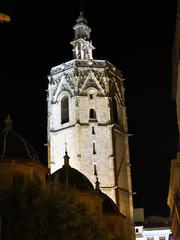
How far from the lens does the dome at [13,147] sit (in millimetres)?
38125

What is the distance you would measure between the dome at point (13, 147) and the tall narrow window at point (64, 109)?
95.5ft

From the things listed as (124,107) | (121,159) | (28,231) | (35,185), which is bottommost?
(28,231)

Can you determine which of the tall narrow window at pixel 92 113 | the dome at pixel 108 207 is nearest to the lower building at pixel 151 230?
the tall narrow window at pixel 92 113

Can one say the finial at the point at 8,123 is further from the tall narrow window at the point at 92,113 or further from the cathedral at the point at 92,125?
the tall narrow window at the point at 92,113

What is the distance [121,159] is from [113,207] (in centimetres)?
1931

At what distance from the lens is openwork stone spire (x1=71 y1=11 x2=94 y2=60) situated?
7544 centimetres

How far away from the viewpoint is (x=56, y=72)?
72.8 meters

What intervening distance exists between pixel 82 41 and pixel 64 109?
1146cm

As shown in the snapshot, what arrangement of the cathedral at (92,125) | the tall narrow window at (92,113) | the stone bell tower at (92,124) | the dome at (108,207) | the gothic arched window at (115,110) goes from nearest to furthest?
1. the dome at (108,207)
2. the cathedral at (92,125)
3. the stone bell tower at (92,124)
4. the tall narrow window at (92,113)
5. the gothic arched window at (115,110)

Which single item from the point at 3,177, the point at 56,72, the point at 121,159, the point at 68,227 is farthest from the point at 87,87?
the point at 68,227

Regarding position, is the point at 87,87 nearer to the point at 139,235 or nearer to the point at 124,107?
the point at 124,107

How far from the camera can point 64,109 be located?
7075 cm

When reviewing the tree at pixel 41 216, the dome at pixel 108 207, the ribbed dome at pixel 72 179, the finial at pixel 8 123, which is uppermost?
the finial at pixel 8 123

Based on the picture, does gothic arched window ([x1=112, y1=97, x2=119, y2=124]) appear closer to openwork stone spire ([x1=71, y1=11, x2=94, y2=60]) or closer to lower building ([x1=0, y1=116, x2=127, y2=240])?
openwork stone spire ([x1=71, y1=11, x2=94, y2=60])
